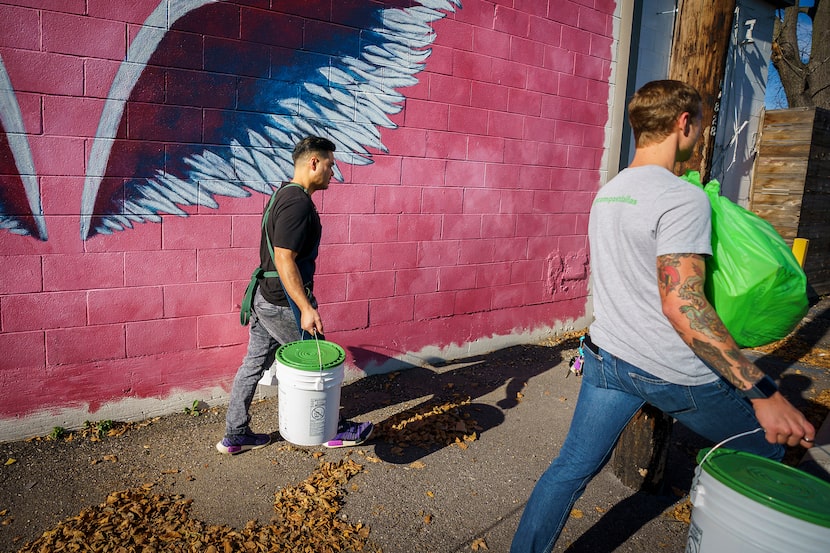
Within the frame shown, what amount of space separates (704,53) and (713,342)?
2.48 metres

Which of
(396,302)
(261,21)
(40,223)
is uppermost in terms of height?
(261,21)

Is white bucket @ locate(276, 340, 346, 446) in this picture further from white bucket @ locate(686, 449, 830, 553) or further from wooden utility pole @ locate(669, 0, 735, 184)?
wooden utility pole @ locate(669, 0, 735, 184)

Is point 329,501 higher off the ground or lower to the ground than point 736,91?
lower

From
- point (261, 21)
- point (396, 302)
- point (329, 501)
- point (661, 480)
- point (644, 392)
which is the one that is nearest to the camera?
point (644, 392)

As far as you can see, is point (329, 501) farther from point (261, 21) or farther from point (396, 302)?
point (261, 21)

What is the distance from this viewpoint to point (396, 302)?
16.8ft

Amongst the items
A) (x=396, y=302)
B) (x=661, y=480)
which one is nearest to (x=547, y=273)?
(x=396, y=302)

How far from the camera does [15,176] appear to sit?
3.44 m

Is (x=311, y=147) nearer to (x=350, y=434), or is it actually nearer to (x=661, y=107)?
(x=350, y=434)

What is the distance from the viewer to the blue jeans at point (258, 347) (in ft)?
11.4

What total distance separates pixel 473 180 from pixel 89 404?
148 inches

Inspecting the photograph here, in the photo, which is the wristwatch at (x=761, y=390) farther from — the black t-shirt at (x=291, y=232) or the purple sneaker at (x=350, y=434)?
the purple sneaker at (x=350, y=434)

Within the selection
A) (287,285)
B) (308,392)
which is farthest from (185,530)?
(287,285)

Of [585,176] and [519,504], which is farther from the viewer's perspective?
[585,176]
